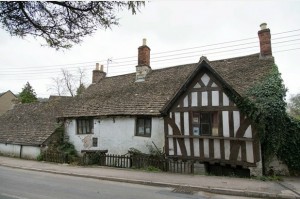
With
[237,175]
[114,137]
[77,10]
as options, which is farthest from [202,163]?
[77,10]

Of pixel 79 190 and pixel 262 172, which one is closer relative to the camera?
pixel 79 190

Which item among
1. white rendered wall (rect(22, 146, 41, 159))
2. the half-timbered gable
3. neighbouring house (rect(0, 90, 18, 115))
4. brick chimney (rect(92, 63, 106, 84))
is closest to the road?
the half-timbered gable

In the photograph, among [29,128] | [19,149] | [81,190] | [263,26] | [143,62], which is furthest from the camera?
[29,128]

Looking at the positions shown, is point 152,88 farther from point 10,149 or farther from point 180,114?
point 10,149

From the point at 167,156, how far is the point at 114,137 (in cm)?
434

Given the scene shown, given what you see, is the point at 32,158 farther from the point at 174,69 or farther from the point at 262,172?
the point at 262,172

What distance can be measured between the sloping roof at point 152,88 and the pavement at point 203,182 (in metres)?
3.93

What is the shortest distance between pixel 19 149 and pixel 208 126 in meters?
15.0

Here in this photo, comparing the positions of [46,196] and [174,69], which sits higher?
[174,69]

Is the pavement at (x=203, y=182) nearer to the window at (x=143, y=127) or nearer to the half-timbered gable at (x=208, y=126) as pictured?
the half-timbered gable at (x=208, y=126)

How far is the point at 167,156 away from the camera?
1394cm

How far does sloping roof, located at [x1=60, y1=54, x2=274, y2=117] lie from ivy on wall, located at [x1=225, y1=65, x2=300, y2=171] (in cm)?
72

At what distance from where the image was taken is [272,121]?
11.8 m

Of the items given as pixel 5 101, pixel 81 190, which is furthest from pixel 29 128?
pixel 5 101
